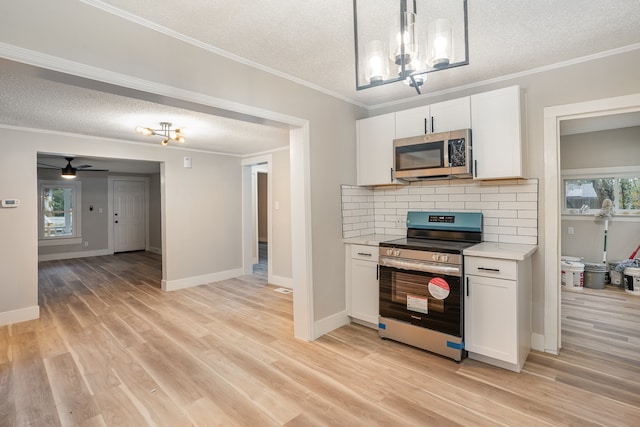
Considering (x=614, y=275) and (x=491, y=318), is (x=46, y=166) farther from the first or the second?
(x=614, y=275)

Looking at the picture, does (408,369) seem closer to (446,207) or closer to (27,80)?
(446,207)

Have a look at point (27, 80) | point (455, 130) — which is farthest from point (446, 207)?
point (27, 80)

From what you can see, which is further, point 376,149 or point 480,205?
point 376,149

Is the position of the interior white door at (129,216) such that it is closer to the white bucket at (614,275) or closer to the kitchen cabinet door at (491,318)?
the kitchen cabinet door at (491,318)

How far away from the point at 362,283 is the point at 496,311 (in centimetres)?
126

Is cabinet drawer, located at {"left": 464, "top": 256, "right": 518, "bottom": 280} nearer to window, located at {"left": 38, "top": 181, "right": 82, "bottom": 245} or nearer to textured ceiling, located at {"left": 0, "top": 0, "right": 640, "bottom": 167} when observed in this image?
textured ceiling, located at {"left": 0, "top": 0, "right": 640, "bottom": 167}

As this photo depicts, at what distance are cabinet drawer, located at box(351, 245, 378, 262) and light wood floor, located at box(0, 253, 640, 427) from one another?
2.47 ft

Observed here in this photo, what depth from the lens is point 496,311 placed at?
2.43m

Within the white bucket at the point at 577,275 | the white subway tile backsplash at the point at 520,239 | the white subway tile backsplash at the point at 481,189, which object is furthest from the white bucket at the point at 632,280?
the white subway tile backsplash at the point at 481,189

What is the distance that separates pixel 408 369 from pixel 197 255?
4042 millimetres

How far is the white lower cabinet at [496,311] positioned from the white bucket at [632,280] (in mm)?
3084

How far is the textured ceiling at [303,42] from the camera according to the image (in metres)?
1.83

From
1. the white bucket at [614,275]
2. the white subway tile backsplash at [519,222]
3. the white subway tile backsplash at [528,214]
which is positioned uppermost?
the white subway tile backsplash at [528,214]

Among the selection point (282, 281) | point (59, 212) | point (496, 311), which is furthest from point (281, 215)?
point (59, 212)
